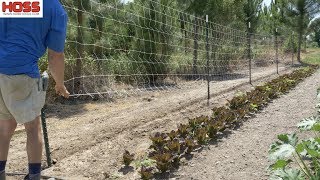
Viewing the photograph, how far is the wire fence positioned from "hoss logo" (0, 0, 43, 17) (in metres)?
2.21

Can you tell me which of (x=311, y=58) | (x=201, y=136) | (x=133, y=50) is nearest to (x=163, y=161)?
(x=201, y=136)

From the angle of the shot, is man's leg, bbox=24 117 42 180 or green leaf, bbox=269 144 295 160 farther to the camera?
man's leg, bbox=24 117 42 180

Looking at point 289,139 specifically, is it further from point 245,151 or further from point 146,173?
point 245,151

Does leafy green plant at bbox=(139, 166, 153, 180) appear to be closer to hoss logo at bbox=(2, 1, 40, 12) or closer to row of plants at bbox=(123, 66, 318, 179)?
row of plants at bbox=(123, 66, 318, 179)

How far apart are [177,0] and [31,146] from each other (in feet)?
49.2

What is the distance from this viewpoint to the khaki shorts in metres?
2.95

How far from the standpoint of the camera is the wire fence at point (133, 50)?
8.61m

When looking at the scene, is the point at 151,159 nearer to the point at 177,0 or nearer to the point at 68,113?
the point at 68,113

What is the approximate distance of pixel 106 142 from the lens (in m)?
5.16

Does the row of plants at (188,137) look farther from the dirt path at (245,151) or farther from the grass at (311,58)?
the grass at (311,58)

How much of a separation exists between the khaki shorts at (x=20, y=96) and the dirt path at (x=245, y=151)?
5.15 ft

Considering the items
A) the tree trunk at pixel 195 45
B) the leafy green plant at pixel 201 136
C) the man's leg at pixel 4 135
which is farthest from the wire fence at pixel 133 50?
the man's leg at pixel 4 135

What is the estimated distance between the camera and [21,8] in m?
3.13

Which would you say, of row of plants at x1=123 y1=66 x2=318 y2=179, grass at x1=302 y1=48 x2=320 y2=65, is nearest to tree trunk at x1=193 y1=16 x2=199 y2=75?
row of plants at x1=123 y1=66 x2=318 y2=179
